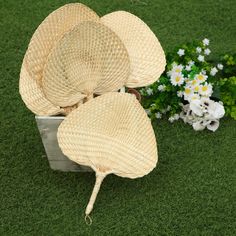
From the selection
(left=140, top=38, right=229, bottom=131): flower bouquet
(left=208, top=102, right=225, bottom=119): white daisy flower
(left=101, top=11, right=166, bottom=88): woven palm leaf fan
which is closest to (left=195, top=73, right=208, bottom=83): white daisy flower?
(left=140, top=38, right=229, bottom=131): flower bouquet

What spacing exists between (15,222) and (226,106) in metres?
1.06

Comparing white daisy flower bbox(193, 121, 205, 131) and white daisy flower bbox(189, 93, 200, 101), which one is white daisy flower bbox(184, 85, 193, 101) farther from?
white daisy flower bbox(193, 121, 205, 131)

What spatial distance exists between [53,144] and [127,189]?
339mm

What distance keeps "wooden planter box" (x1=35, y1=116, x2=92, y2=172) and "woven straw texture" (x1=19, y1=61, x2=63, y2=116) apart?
0.03 m

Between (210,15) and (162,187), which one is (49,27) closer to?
(162,187)

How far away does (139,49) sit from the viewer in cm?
187

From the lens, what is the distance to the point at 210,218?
1.74 meters

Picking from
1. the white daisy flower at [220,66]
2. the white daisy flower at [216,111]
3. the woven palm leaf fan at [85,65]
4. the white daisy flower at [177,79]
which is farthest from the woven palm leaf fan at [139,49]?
the white daisy flower at [220,66]

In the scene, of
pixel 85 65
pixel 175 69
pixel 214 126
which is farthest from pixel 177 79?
pixel 85 65

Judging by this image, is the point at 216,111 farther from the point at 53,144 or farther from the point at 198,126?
the point at 53,144

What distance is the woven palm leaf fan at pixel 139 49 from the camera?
184cm

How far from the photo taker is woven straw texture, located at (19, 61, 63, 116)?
1700 mm

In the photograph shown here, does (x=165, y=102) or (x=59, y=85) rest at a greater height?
(x=59, y=85)

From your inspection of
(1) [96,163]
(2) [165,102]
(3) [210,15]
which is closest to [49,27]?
(1) [96,163]
